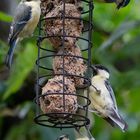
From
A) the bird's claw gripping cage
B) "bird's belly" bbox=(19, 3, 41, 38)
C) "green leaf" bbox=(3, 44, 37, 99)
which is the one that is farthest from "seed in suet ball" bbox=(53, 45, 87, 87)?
"green leaf" bbox=(3, 44, 37, 99)

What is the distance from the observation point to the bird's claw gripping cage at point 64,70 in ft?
14.1

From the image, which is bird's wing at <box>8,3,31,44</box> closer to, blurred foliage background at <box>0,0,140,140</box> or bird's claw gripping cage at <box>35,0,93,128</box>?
bird's claw gripping cage at <box>35,0,93,128</box>

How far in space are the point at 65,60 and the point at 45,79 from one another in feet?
0.97

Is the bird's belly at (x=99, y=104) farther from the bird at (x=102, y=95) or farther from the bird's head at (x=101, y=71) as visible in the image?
the bird's head at (x=101, y=71)

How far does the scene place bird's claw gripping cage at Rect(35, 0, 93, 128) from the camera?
4.30 m

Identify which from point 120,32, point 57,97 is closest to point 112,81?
point 120,32

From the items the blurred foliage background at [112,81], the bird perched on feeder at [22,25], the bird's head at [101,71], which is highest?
the bird perched on feeder at [22,25]

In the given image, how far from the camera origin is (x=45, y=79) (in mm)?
4691

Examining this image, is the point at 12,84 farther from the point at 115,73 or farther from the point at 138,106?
the point at 138,106

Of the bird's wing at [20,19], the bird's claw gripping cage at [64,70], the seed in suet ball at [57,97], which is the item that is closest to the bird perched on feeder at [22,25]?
the bird's wing at [20,19]

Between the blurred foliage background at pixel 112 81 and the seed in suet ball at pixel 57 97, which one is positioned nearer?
the seed in suet ball at pixel 57 97

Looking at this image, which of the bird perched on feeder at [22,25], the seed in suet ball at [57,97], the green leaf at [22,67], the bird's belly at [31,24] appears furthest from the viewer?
the green leaf at [22,67]

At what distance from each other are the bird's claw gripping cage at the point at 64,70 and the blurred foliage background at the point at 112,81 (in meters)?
1.15

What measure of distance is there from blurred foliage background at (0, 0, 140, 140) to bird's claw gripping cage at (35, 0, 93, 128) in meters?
1.15
